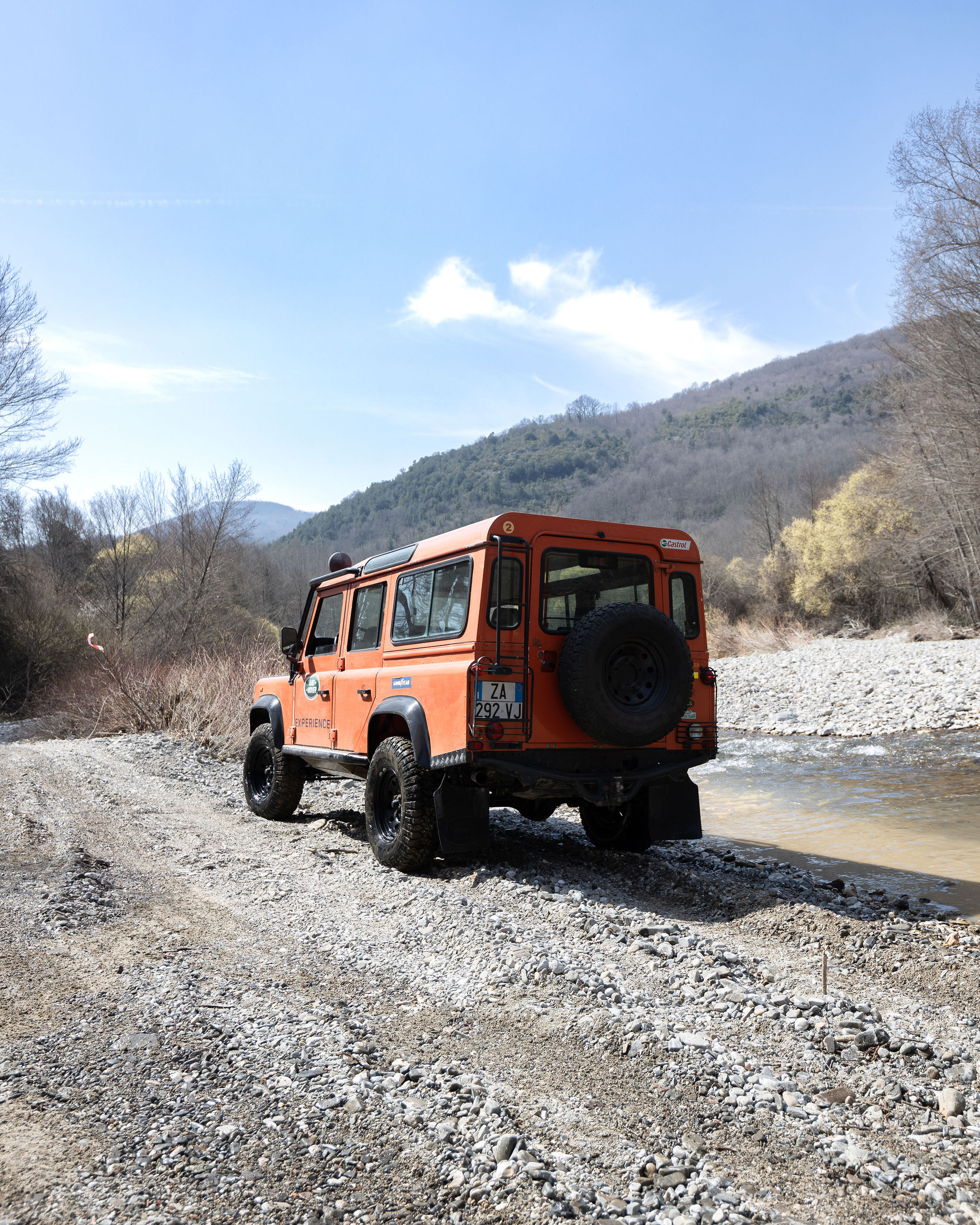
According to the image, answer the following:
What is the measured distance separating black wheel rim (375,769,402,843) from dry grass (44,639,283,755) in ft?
26.0

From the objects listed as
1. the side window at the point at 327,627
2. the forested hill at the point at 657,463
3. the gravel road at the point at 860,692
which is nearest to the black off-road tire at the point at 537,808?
the side window at the point at 327,627

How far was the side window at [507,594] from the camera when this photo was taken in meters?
5.59

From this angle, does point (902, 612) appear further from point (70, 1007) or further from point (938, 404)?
point (70, 1007)

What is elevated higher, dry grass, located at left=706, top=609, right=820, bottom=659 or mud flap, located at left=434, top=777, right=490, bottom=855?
dry grass, located at left=706, top=609, right=820, bottom=659

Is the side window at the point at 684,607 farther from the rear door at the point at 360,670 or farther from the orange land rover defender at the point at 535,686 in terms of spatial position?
the rear door at the point at 360,670

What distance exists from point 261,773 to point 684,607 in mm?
5129

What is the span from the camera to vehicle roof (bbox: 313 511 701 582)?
225 inches

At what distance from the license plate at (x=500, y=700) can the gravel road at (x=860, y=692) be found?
1346 centimetres

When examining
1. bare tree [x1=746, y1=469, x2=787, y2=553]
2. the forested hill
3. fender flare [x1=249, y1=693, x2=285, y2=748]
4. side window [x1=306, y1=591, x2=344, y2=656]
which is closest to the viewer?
side window [x1=306, y1=591, x2=344, y2=656]

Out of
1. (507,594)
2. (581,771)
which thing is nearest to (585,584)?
(507,594)

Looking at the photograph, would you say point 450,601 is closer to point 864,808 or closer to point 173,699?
point 864,808

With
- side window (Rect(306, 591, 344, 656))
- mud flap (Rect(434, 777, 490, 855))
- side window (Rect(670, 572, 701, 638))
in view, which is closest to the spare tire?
side window (Rect(670, 572, 701, 638))

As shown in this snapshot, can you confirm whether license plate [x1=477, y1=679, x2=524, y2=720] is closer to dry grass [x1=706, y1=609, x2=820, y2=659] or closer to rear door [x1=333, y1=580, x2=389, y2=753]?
rear door [x1=333, y1=580, x2=389, y2=753]

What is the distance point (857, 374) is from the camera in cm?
16012
